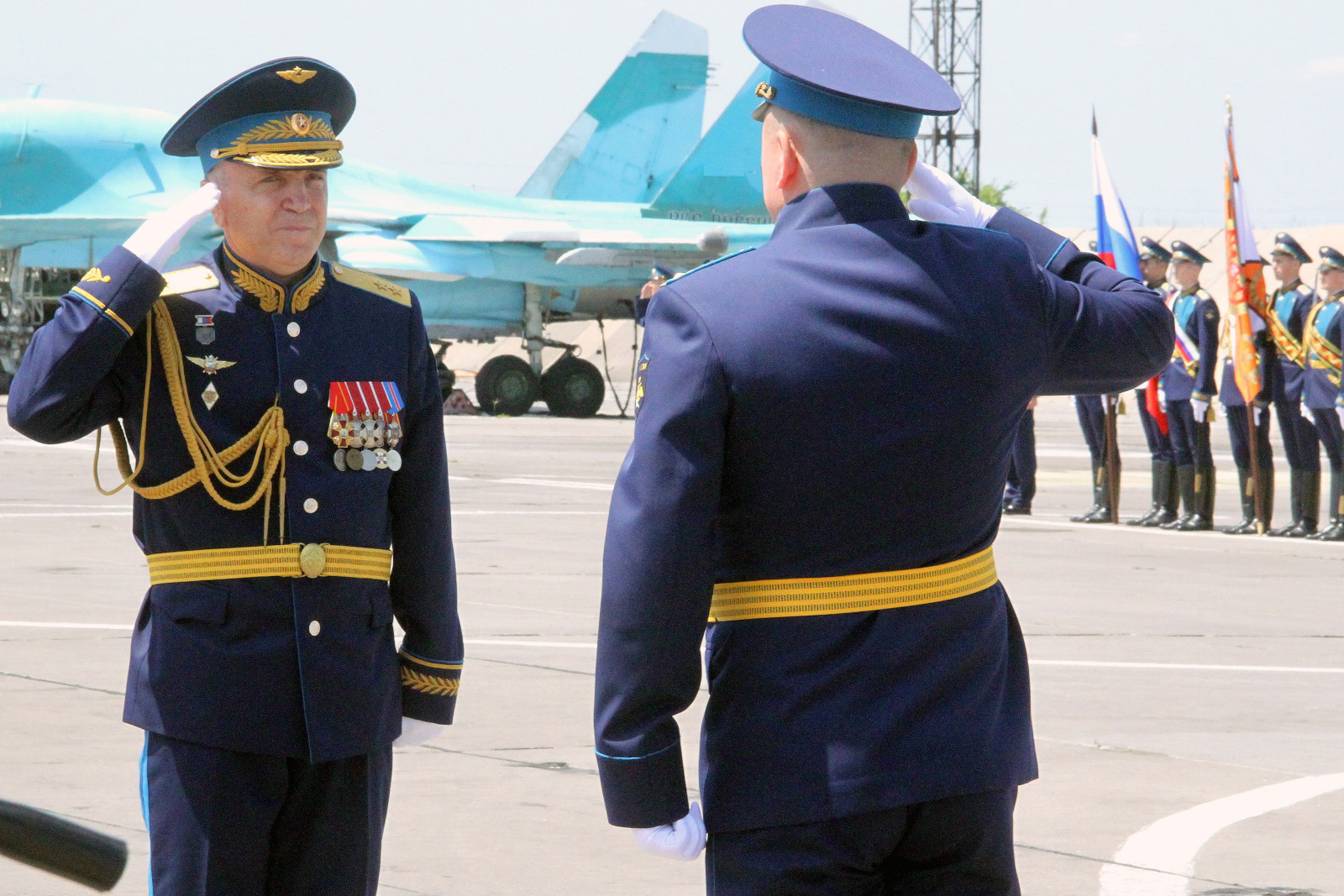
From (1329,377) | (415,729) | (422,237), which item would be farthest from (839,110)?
(422,237)

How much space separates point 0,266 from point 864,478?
30512 millimetres

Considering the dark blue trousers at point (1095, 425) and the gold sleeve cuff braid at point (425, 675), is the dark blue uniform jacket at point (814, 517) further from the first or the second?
the dark blue trousers at point (1095, 425)

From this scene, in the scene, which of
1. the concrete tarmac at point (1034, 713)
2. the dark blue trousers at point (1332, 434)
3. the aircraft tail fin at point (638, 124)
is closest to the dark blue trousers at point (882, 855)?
the concrete tarmac at point (1034, 713)

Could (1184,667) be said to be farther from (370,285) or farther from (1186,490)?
(1186,490)

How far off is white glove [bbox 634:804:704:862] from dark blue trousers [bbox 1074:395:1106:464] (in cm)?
1224

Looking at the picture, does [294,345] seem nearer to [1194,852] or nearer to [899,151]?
[899,151]

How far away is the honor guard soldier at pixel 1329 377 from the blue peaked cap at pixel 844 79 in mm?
11449

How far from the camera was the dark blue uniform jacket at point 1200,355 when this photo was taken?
13766 millimetres

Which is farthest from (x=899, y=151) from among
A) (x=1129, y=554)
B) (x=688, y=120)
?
(x=688, y=120)

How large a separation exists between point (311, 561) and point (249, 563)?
10 cm

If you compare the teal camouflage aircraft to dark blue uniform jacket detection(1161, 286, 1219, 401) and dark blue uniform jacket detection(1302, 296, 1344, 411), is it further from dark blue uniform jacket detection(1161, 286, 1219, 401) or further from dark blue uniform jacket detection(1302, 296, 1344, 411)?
dark blue uniform jacket detection(1302, 296, 1344, 411)

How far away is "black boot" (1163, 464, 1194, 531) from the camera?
45.6 ft

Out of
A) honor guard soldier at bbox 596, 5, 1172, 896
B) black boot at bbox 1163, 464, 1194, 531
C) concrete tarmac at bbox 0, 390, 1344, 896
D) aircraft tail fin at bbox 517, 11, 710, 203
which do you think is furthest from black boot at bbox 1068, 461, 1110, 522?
aircraft tail fin at bbox 517, 11, 710, 203

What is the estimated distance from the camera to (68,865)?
1.40 meters
